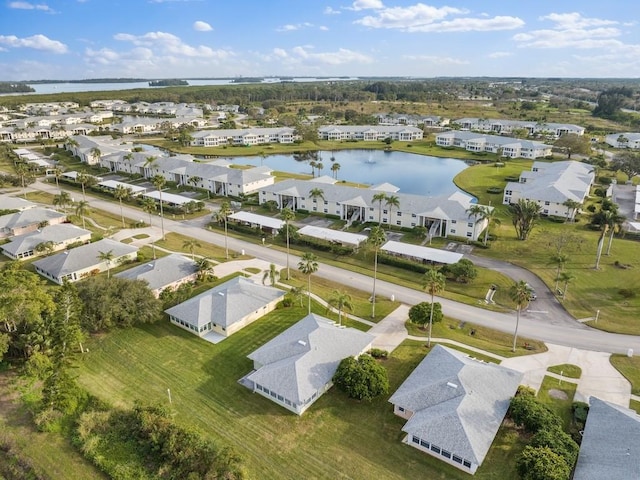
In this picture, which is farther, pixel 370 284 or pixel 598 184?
pixel 598 184

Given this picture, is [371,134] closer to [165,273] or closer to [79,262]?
[165,273]

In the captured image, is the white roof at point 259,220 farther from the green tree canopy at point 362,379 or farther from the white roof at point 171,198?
the green tree canopy at point 362,379

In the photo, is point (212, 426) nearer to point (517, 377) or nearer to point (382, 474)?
point (382, 474)

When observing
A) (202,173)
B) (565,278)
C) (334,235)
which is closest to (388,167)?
(202,173)

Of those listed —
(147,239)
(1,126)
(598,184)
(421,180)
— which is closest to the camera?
(147,239)

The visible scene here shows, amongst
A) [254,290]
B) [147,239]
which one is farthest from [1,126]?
[254,290]

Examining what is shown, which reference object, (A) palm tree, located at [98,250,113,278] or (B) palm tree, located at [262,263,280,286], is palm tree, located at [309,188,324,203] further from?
(A) palm tree, located at [98,250,113,278]
